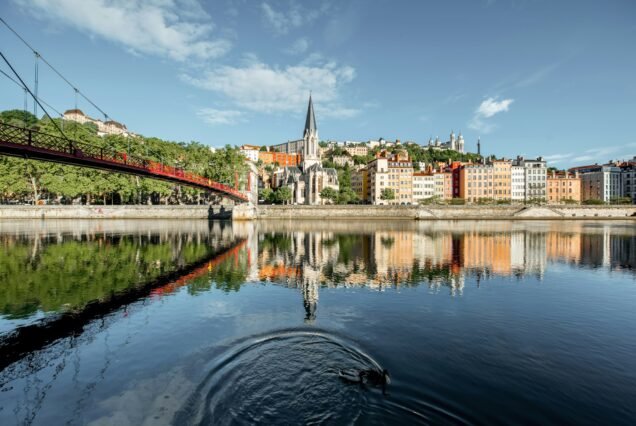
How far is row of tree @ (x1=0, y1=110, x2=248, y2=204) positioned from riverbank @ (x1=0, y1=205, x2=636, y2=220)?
3.67 meters

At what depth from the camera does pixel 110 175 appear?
7850 cm

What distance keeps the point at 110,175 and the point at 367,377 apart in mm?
84116

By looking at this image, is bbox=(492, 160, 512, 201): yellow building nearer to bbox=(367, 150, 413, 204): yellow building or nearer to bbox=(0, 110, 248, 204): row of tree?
bbox=(367, 150, 413, 204): yellow building

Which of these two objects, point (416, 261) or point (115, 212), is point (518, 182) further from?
point (115, 212)

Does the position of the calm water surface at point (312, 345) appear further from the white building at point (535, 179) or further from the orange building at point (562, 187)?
the orange building at point (562, 187)

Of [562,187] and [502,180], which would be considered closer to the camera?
[502,180]

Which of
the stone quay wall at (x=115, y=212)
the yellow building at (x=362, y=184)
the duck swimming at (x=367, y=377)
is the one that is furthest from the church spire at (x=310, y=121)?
the duck swimming at (x=367, y=377)

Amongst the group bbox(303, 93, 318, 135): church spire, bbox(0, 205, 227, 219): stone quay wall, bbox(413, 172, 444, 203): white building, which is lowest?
bbox(0, 205, 227, 219): stone quay wall

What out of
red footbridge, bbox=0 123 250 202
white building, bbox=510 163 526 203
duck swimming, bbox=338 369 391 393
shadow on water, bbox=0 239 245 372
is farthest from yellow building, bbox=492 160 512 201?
duck swimming, bbox=338 369 391 393

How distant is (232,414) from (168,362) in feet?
10.8

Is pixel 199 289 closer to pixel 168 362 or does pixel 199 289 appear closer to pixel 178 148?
pixel 168 362

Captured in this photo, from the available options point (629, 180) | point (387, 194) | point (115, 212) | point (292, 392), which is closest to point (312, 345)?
point (292, 392)

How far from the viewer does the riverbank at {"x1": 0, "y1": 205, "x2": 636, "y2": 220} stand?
76438 millimetres

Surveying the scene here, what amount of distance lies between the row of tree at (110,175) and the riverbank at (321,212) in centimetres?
367
